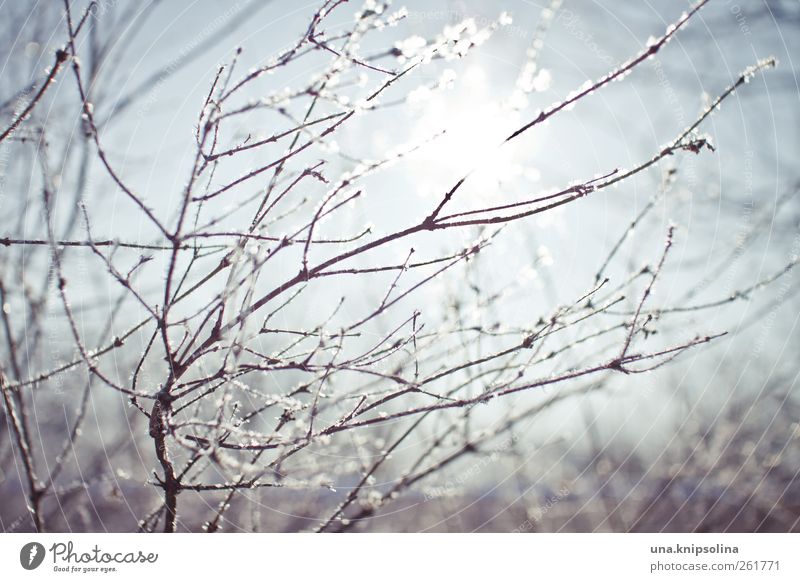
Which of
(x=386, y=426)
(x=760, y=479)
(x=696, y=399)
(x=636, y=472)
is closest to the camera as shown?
(x=386, y=426)

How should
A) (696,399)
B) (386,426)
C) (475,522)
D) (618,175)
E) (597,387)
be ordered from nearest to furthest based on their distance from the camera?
1. (618,175)
2. (597,387)
3. (386,426)
4. (696,399)
5. (475,522)

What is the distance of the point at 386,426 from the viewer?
6.55 feet

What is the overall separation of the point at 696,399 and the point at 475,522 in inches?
103

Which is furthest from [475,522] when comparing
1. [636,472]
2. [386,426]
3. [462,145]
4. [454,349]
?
[462,145]

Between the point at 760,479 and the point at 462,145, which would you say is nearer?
the point at 462,145
